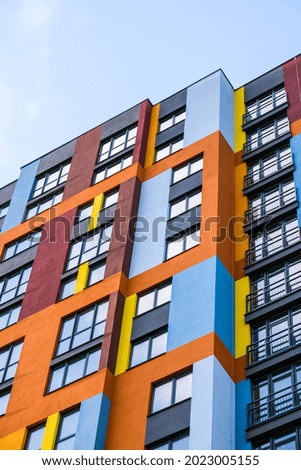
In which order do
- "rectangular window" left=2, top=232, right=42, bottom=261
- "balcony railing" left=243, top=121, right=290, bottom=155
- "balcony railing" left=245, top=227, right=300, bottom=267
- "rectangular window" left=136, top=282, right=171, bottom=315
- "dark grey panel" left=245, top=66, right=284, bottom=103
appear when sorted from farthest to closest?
"dark grey panel" left=245, top=66, right=284, bottom=103, "rectangular window" left=2, top=232, right=42, bottom=261, "balcony railing" left=243, top=121, right=290, bottom=155, "balcony railing" left=245, top=227, right=300, bottom=267, "rectangular window" left=136, top=282, right=171, bottom=315

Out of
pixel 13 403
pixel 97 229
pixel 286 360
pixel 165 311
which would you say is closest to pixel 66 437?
pixel 13 403

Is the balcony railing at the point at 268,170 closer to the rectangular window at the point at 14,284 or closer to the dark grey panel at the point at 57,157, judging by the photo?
the rectangular window at the point at 14,284

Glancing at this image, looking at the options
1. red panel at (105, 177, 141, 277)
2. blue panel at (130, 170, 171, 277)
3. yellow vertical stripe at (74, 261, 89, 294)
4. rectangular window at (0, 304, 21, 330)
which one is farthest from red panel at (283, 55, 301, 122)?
rectangular window at (0, 304, 21, 330)

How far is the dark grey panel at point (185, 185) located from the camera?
45562mm

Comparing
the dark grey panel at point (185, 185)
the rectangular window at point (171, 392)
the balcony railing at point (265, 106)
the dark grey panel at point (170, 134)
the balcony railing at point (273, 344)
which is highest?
the balcony railing at point (265, 106)

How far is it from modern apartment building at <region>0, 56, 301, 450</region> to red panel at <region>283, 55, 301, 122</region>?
126 mm

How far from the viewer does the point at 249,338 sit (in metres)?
37.2

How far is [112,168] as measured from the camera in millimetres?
51750

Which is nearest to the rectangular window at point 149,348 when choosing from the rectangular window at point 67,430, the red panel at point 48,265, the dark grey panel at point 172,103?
the rectangular window at point 67,430

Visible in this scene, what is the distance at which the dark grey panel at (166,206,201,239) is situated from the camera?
4322 cm

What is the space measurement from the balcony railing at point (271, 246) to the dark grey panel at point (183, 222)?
3.46 metres

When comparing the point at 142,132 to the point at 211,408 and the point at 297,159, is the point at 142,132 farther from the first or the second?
the point at 211,408

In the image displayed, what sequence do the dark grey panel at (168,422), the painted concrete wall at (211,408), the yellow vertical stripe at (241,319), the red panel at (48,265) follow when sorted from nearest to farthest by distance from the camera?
the painted concrete wall at (211,408) → the dark grey panel at (168,422) → the yellow vertical stripe at (241,319) → the red panel at (48,265)

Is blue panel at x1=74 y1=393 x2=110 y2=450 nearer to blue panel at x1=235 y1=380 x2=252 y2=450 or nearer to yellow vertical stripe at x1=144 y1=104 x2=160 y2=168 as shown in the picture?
blue panel at x1=235 y1=380 x2=252 y2=450
